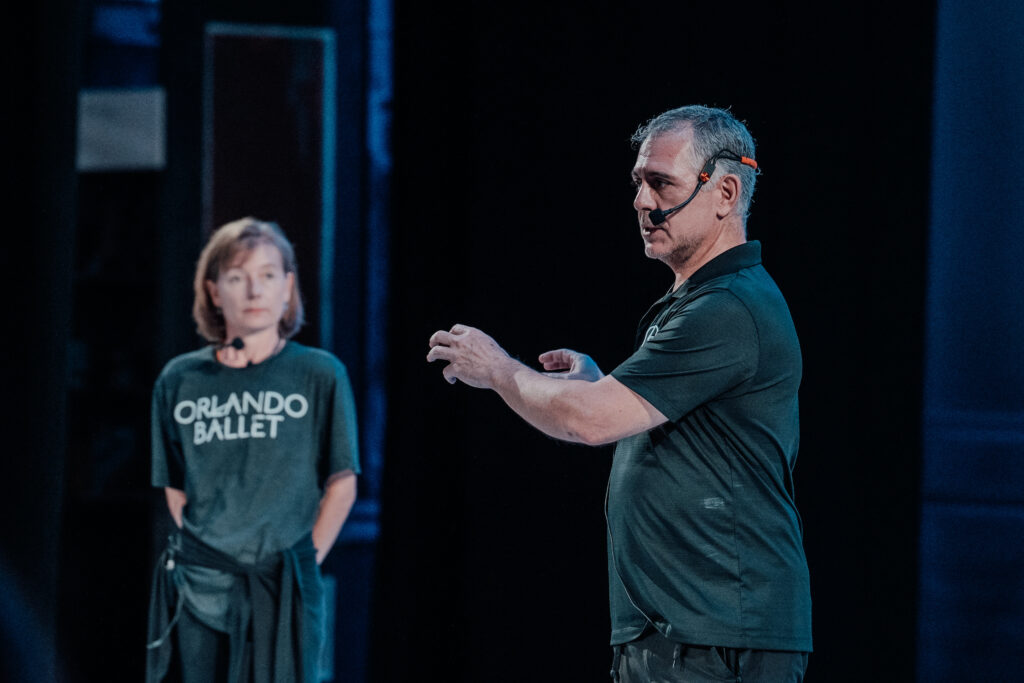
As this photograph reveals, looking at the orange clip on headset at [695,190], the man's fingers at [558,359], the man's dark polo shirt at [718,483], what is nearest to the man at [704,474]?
the man's dark polo shirt at [718,483]

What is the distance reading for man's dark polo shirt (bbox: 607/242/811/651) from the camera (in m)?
1.47

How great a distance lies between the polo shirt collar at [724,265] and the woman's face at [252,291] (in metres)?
→ 1.20

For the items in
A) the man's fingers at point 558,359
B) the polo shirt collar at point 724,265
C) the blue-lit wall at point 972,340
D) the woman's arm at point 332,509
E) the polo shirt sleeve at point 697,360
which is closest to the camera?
the polo shirt sleeve at point 697,360

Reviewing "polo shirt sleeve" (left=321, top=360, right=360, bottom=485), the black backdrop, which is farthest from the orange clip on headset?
"polo shirt sleeve" (left=321, top=360, right=360, bottom=485)

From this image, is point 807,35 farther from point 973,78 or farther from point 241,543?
point 241,543

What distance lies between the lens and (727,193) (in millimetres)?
1658

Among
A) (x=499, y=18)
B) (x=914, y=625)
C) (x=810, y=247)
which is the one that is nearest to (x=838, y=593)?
(x=914, y=625)

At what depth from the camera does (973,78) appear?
7.13 ft

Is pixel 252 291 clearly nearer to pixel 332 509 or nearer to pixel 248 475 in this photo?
pixel 248 475

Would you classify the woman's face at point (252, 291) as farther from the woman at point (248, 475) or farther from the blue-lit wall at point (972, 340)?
the blue-lit wall at point (972, 340)

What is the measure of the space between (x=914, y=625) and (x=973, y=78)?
3.83ft

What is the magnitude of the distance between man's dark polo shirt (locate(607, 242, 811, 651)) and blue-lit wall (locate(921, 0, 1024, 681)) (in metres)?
0.79

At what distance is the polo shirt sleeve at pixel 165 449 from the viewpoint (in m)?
2.48

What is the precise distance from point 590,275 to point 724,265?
0.93 metres
